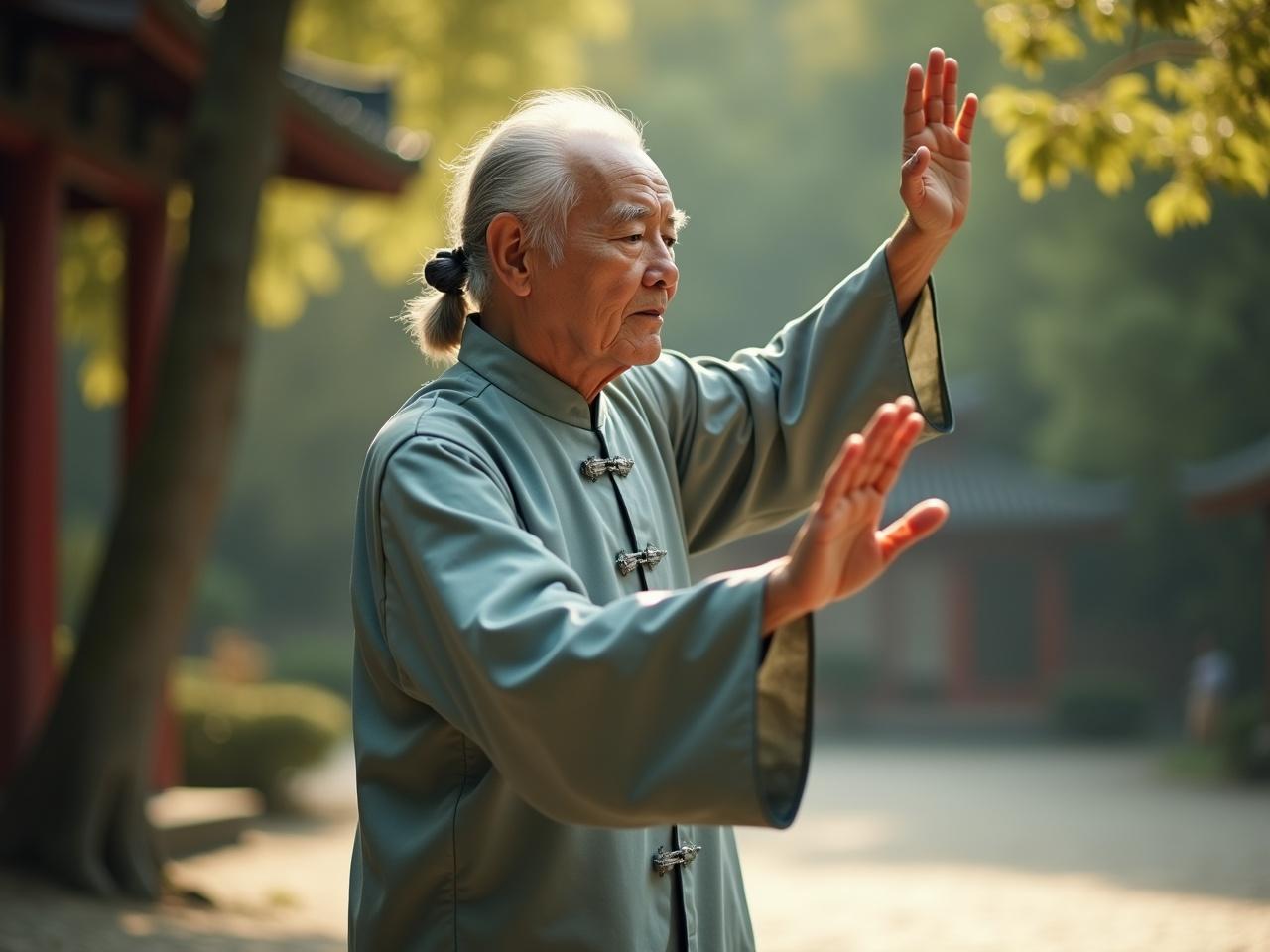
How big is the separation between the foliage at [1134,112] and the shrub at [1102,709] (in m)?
19.8

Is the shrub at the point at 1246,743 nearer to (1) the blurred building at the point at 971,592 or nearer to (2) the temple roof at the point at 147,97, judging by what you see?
(1) the blurred building at the point at 971,592

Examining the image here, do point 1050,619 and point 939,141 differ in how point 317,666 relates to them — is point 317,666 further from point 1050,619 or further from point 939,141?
point 939,141

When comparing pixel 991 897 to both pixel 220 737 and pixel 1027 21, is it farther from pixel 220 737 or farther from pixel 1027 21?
pixel 220 737

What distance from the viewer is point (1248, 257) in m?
20.4

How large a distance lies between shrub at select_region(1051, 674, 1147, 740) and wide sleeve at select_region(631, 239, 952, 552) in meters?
21.9

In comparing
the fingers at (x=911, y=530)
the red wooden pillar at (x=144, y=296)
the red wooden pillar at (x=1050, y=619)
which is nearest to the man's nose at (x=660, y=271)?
the fingers at (x=911, y=530)

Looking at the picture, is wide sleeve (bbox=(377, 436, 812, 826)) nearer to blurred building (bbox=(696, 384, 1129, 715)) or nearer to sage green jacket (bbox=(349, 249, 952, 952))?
sage green jacket (bbox=(349, 249, 952, 952))

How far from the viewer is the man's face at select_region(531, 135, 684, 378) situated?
2.05 metres

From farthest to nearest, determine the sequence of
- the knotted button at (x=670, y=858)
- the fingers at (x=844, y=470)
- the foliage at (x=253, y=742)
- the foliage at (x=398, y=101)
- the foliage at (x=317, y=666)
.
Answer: the foliage at (x=317, y=666) → the foliage at (x=253, y=742) → the foliage at (x=398, y=101) → the knotted button at (x=670, y=858) → the fingers at (x=844, y=470)

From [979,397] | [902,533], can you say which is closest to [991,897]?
[902,533]

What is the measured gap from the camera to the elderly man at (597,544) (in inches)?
60.8

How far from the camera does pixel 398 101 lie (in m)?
12.7

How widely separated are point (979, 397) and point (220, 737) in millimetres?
16603

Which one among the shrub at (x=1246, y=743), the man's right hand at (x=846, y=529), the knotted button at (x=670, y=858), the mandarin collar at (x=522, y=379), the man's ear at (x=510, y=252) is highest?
the man's ear at (x=510, y=252)
